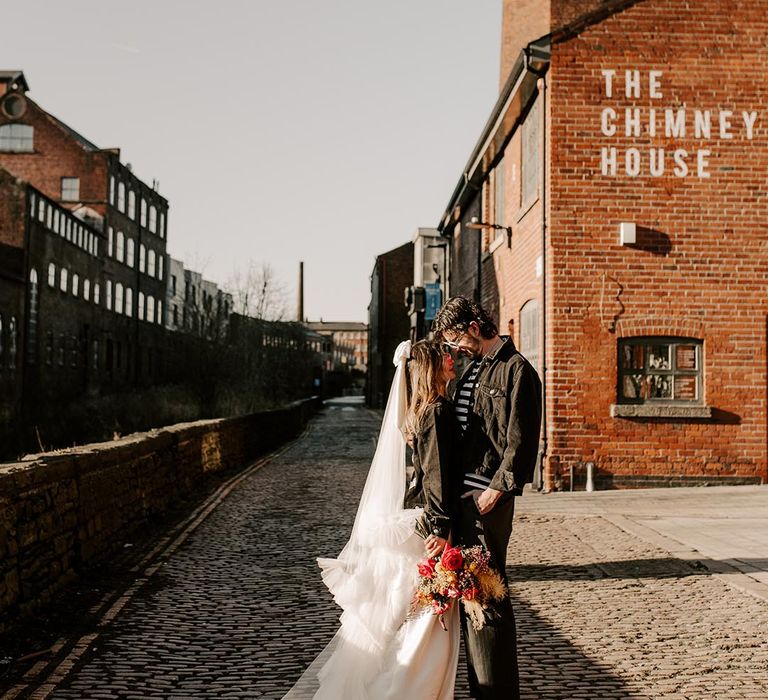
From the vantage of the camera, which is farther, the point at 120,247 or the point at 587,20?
the point at 120,247

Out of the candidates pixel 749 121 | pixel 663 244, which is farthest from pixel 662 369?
pixel 749 121

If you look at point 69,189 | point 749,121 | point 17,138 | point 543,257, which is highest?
point 17,138

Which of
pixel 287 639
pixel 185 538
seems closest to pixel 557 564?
pixel 287 639

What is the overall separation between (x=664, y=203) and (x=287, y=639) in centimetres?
998

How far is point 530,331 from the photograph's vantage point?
1514 centimetres

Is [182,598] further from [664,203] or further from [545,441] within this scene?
[664,203]

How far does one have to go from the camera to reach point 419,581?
432 cm

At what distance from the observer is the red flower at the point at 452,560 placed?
4199 millimetres

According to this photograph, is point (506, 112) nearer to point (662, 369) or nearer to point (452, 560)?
point (662, 369)

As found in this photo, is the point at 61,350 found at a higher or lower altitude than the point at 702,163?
lower

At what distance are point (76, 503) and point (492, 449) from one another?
15.5 ft

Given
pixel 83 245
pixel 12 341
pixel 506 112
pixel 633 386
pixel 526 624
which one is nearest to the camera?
pixel 526 624

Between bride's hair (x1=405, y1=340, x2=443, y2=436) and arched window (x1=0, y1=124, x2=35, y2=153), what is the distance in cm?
5104

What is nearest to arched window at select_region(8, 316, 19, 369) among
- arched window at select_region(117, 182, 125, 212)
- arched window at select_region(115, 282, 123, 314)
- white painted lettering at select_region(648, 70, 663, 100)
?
arched window at select_region(115, 282, 123, 314)
